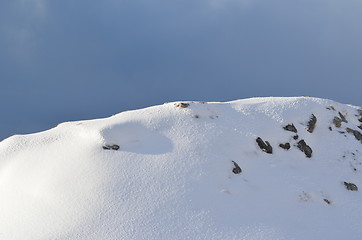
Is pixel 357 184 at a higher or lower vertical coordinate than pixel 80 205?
lower

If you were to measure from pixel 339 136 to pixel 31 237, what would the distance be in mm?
11741

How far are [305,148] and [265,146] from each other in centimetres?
161

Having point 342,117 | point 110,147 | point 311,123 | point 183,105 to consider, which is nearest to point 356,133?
point 342,117

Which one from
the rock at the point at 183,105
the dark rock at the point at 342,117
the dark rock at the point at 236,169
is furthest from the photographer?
the dark rock at the point at 342,117

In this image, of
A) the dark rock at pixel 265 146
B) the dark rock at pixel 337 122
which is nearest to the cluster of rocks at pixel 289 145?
the dark rock at pixel 265 146

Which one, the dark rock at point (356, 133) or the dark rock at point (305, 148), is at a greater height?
the dark rock at point (305, 148)

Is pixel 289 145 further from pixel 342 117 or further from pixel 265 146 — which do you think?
pixel 342 117

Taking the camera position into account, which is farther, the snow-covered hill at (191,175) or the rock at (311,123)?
the rock at (311,123)

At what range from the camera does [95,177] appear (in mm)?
13156

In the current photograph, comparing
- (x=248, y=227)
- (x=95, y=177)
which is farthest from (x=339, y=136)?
(x=95, y=177)

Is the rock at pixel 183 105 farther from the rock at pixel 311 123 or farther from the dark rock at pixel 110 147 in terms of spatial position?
the rock at pixel 311 123

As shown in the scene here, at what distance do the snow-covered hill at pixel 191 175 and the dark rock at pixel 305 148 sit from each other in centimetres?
6

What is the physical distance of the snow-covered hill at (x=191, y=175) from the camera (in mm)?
11531

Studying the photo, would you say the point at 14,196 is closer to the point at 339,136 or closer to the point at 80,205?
the point at 80,205
